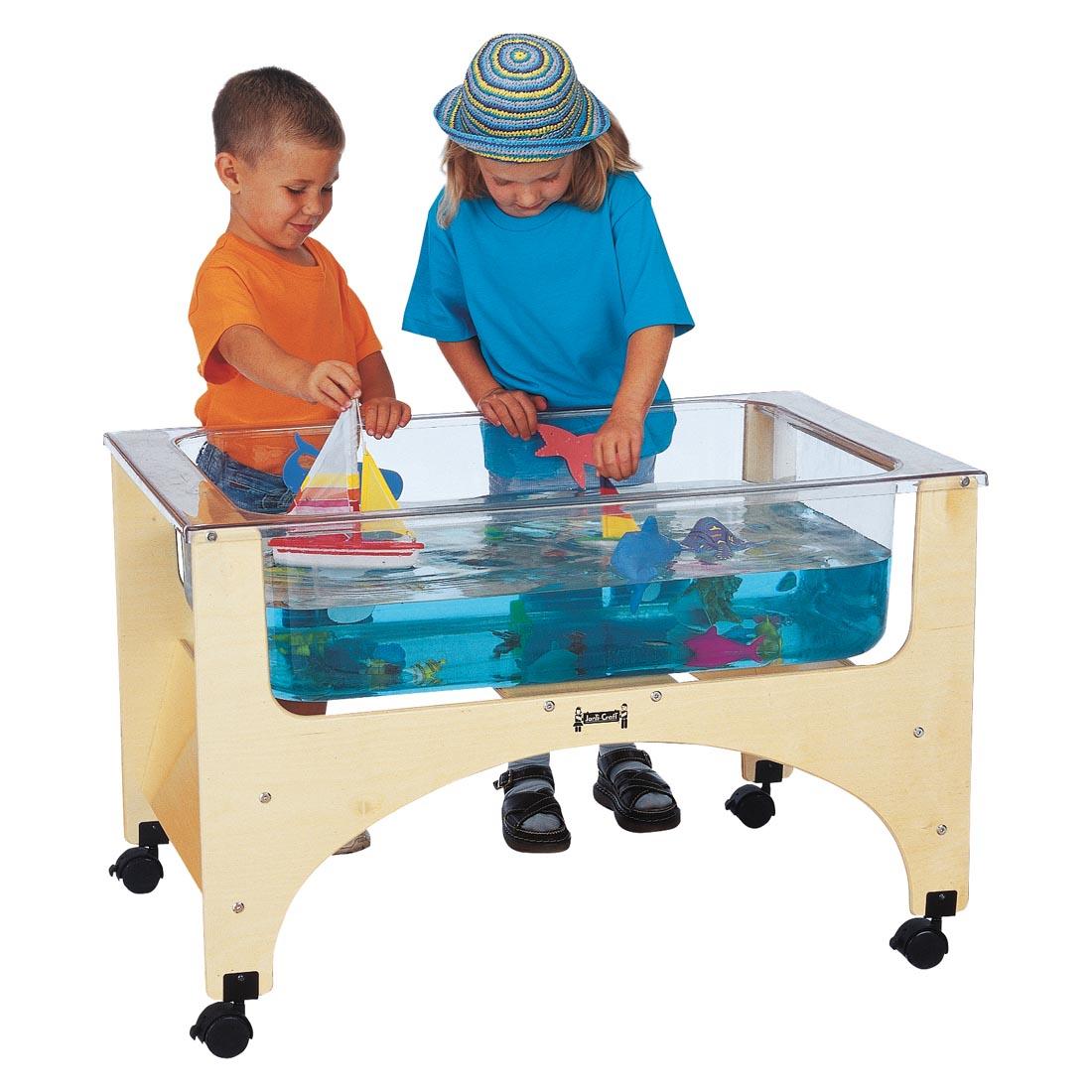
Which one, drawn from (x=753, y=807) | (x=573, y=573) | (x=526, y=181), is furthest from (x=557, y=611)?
(x=753, y=807)

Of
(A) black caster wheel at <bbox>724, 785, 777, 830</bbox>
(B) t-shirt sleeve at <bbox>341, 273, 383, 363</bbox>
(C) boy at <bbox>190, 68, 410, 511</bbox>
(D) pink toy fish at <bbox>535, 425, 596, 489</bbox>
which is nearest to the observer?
(C) boy at <bbox>190, 68, 410, 511</bbox>

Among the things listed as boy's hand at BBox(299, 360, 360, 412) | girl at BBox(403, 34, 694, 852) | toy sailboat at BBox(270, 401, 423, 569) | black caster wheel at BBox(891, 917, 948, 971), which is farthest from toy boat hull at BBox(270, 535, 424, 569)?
black caster wheel at BBox(891, 917, 948, 971)

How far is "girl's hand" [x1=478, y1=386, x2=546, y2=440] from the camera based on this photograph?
308 cm

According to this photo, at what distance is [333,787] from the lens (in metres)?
2.62

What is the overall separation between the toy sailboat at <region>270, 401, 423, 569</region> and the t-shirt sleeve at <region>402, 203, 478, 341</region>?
1.12ft

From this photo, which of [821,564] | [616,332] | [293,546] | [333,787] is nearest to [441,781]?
[333,787]

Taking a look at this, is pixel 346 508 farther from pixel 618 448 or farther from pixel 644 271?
pixel 644 271

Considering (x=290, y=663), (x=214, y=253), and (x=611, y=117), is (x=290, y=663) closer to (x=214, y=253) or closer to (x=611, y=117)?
(x=214, y=253)

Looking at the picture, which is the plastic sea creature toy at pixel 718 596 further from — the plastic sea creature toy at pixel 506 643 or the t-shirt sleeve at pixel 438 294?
the t-shirt sleeve at pixel 438 294

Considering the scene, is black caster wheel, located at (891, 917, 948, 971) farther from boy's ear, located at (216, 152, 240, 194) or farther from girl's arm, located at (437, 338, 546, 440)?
boy's ear, located at (216, 152, 240, 194)

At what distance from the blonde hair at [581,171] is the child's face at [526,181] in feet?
0.07

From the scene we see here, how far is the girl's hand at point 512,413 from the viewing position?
10.1ft

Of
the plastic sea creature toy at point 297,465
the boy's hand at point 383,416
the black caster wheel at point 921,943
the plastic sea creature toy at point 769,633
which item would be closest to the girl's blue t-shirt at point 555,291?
the boy's hand at point 383,416

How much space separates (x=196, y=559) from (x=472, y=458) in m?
0.61
